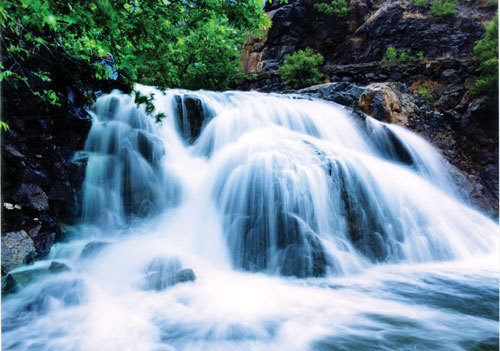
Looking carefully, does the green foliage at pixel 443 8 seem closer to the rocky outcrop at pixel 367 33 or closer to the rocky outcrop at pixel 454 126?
the rocky outcrop at pixel 367 33

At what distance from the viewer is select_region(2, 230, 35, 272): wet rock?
134 inches

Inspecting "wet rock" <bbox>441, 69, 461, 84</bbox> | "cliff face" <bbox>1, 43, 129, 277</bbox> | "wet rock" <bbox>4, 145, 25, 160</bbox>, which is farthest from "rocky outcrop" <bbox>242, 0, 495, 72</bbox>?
"wet rock" <bbox>4, 145, 25, 160</bbox>

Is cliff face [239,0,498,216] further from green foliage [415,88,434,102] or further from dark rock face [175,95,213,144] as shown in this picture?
dark rock face [175,95,213,144]

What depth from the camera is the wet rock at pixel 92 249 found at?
13.1 ft

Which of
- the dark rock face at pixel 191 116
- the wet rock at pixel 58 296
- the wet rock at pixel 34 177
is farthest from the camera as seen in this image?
the dark rock face at pixel 191 116

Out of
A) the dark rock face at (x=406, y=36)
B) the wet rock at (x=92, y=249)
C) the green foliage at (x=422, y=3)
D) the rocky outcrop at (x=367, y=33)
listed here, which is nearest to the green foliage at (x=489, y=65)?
the rocky outcrop at (x=367, y=33)

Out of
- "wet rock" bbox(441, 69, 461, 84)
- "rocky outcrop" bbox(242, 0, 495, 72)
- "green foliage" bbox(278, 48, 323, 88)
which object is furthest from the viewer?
"rocky outcrop" bbox(242, 0, 495, 72)

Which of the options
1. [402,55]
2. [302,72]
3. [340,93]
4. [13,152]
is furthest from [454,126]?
[13,152]

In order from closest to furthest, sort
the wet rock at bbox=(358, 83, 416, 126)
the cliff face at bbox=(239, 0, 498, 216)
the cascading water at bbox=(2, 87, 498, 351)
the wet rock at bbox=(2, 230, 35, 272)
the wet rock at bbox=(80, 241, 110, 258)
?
the cascading water at bbox=(2, 87, 498, 351) < the wet rock at bbox=(2, 230, 35, 272) < the wet rock at bbox=(80, 241, 110, 258) < the cliff face at bbox=(239, 0, 498, 216) < the wet rock at bbox=(358, 83, 416, 126)

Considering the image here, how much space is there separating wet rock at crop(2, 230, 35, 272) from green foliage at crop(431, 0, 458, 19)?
1853cm

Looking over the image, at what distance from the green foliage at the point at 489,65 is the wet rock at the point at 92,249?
960 cm

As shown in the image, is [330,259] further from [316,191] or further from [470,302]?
[470,302]

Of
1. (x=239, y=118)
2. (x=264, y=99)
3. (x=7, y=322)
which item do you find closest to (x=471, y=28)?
(x=264, y=99)

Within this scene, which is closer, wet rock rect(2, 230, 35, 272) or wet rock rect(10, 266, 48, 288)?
wet rock rect(10, 266, 48, 288)
